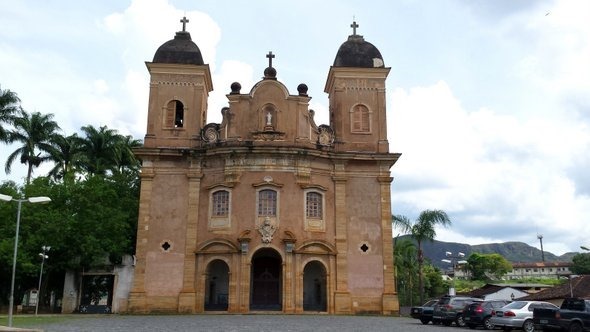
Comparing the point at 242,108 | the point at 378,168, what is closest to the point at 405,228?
the point at 378,168

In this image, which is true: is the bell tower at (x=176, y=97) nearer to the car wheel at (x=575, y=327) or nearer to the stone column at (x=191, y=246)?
the stone column at (x=191, y=246)

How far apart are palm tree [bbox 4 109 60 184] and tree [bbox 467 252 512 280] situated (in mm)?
79598

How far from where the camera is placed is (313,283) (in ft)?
109

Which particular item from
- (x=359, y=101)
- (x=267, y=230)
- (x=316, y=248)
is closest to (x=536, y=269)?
(x=359, y=101)

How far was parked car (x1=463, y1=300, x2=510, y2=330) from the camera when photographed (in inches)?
888

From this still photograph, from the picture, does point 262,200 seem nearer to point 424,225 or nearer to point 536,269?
point 424,225

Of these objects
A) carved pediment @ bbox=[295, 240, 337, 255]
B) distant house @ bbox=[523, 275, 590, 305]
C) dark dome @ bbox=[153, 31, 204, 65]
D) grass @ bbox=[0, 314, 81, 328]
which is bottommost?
grass @ bbox=[0, 314, 81, 328]

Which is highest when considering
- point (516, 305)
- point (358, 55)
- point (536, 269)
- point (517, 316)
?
point (358, 55)

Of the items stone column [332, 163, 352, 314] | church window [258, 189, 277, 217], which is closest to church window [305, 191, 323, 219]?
stone column [332, 163, 352, 314]

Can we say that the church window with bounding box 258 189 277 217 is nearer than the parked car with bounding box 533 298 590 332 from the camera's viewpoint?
No

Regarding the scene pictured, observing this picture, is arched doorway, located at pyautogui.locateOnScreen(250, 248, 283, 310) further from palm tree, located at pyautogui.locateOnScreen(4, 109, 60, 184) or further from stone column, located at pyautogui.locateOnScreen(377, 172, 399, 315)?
palm tree, located at pyautogui.locateOnScreen(4, 109, 60, 184)

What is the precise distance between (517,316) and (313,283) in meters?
14.1

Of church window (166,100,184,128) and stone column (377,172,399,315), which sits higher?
church window (166,100,184,128)

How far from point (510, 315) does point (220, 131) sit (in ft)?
60.4
